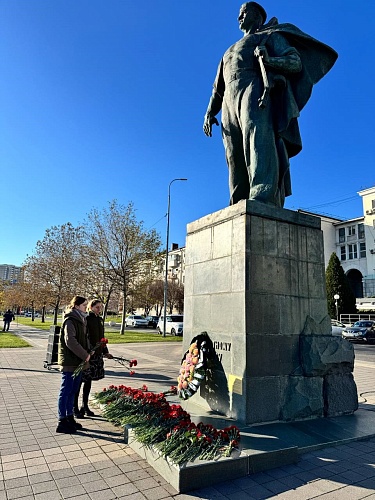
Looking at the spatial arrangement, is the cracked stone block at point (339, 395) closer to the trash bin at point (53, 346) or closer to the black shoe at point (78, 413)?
the black shoe at point (78, 413)

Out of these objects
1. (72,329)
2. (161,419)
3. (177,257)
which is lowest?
(161,419)

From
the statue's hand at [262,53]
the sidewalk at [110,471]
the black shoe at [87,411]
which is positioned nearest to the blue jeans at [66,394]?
the sidewalk at [110,471]

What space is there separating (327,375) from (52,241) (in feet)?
105

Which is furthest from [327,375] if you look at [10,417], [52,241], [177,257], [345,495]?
[177,257]

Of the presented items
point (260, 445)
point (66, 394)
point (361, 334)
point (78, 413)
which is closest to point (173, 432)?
point (260, 445)

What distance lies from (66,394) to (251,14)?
6823 millimetres

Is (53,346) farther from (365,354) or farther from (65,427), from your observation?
(365,354)

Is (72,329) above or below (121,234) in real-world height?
below

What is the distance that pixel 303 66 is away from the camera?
240 inches

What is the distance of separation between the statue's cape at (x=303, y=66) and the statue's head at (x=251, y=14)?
26cm

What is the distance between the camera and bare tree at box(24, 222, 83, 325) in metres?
31.0

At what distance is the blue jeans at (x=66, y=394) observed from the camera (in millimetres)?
4832

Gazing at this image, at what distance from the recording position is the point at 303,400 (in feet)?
15.9

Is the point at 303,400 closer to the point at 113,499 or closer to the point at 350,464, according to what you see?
the point at 350,464
